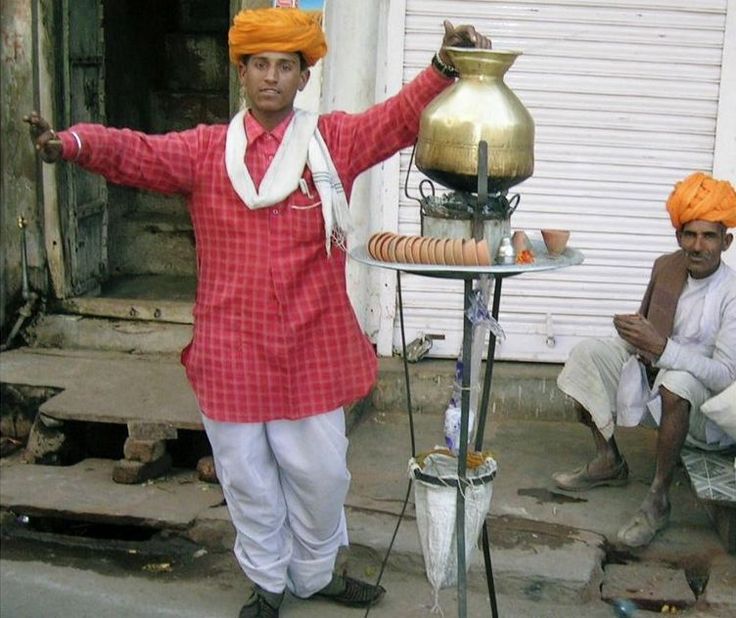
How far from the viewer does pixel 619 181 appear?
243 inches

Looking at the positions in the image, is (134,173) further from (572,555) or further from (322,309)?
(572,555)

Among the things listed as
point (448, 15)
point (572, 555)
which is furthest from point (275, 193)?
point (448, 15)

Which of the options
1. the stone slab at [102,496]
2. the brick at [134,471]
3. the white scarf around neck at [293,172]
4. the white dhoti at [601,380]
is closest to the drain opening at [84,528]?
the stone slab at [102,496]

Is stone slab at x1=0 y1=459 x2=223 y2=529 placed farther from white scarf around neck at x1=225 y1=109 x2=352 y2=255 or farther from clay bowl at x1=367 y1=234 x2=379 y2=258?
clay bowl at x1=367 y1=234 x2=379 y2=258

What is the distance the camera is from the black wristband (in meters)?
3.58

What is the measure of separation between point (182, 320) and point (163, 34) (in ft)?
8.61

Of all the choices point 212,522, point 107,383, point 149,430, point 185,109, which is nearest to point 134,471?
point 149,430

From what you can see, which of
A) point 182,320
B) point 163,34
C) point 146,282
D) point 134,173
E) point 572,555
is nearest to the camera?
point 134,173

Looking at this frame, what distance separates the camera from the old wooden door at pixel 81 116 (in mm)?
6754

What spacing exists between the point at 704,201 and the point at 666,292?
481 mm

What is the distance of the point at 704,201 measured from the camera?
187 inches

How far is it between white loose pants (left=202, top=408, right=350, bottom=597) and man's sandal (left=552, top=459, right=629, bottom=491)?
4.47ft

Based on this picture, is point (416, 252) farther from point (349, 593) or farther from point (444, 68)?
point (349, 593)

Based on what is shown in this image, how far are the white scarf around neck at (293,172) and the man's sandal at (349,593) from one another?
1.32 metres
